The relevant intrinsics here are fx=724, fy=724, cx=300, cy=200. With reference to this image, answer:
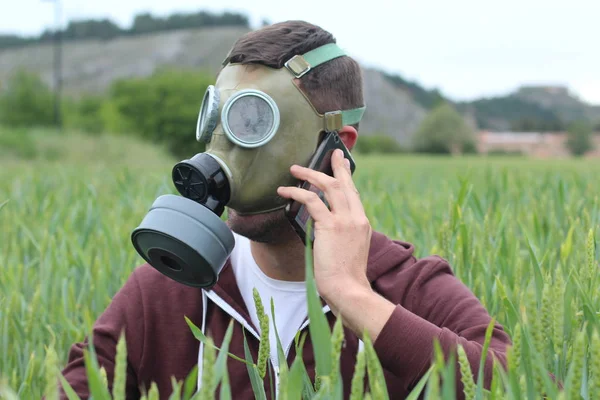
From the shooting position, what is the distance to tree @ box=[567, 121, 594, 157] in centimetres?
7088

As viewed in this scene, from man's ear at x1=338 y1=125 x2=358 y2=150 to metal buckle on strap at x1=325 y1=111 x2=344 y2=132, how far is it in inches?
2.5

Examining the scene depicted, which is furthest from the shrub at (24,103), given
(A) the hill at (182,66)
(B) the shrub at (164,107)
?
(A) the hill at (182,66)

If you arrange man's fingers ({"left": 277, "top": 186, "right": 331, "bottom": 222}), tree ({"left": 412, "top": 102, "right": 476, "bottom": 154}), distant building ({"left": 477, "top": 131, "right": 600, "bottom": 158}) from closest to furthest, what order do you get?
man's fingers ({"left": 277, "top": 186, "right": 331, "bottom": 222}) → distant building ({"left": 477, "top": 131, "right": 600, "bottom": 158}) → tree ({"left": 412, "top": 102, "right": 476, "bottom": 154})

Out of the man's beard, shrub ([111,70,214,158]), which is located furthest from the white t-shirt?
shrub ([111,70,214,158])

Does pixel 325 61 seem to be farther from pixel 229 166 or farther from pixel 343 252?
pixel 343 252

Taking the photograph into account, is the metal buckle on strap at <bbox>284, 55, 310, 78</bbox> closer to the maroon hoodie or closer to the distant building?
the maroon hoodie

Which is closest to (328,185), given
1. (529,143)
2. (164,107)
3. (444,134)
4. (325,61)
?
(325,61)

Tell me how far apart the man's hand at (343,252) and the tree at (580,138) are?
73.4 meters

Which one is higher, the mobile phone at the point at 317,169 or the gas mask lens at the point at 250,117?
the gas mask lens at the point at 250,117

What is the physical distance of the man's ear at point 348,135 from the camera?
1.64 meters

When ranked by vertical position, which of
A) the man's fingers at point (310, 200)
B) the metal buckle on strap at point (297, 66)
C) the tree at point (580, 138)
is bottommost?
the tree at point (580, 138)

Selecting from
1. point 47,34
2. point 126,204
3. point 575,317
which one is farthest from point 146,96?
point 47,34

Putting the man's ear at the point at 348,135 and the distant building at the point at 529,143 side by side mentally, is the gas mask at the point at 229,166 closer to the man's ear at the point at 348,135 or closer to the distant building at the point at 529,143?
the man's ear at the point at 348,135

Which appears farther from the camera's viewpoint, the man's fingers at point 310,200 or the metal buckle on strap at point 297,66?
the metal buckle on strap at point 297,66
